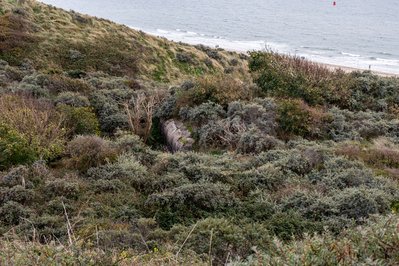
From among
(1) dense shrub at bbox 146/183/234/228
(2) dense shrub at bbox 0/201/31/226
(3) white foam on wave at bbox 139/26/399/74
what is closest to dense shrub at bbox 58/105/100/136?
(2) dense shrub at bbox 0/201/31/226

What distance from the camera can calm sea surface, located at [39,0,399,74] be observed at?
72.2 metres

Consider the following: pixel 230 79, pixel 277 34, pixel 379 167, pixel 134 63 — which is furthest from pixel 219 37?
pixel 379 167

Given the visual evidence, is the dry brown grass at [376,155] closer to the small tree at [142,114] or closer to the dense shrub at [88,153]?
the dense shrub at [88,153]

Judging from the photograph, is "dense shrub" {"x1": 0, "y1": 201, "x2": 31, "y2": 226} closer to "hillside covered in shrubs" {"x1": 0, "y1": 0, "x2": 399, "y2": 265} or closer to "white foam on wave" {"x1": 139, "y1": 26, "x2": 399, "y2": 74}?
"hillside covered in shrubs" {"x1": 0, "y1": 0, "x2": 399, "y2": 265}

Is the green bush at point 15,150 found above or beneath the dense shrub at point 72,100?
beneath

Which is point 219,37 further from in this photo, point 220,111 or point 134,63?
point 220,111

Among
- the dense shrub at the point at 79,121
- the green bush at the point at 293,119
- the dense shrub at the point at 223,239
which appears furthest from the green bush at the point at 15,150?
the green bush at the point at 293,119

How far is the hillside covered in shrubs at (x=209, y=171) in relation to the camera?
216 inches

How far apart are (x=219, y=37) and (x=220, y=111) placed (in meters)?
73.2

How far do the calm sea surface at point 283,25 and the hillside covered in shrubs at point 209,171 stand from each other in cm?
4107

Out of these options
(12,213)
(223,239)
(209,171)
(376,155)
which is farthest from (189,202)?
(376,155)

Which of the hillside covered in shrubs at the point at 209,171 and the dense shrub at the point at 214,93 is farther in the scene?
the dense shrub at the point at 214,93

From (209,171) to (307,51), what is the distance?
67.0 m

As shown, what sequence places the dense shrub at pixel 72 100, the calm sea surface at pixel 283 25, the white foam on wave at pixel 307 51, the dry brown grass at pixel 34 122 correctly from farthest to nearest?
the calm sea surface at pixel 283 25, the white foam on wave at pixel 307 51, the dense shrub at pixel 72 100, the dry brown grass at pixel 34 122
